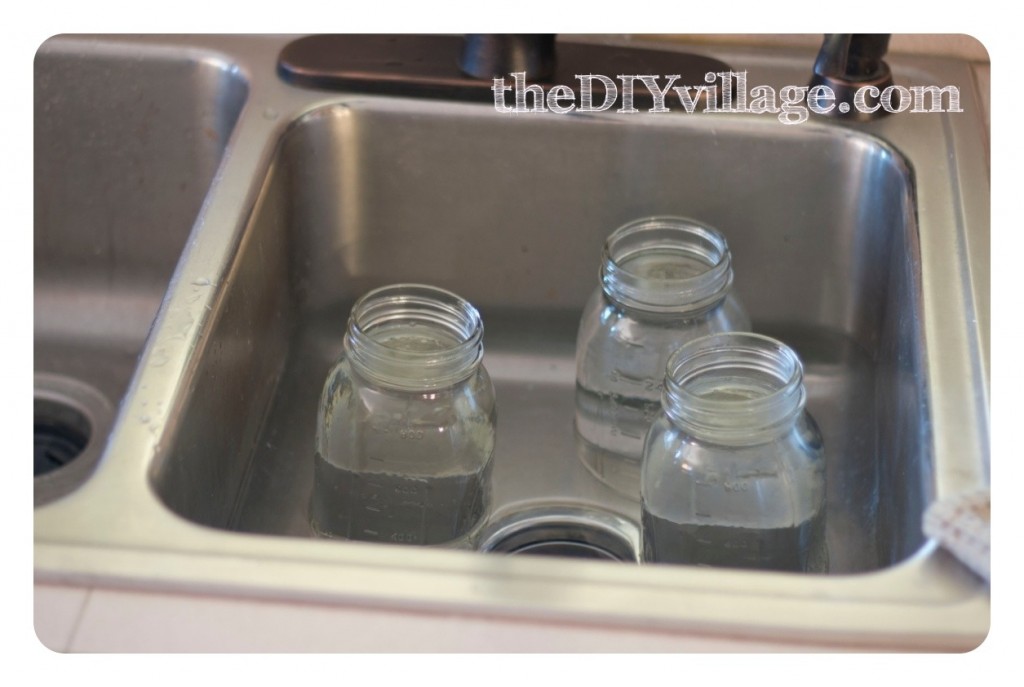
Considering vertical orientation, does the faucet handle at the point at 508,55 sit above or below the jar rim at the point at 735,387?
above

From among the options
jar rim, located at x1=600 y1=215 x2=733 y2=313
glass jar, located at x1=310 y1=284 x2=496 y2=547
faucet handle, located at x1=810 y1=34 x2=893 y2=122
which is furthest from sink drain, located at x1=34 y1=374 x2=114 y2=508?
faucet handle, located at x1=810 y1=34 x2=893 y2=122

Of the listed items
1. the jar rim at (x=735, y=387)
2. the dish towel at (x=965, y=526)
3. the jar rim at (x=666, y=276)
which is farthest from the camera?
the jar rim at (x=666, y=276)

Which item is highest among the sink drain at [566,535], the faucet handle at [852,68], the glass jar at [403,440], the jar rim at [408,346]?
the faucet handle at [852,68]

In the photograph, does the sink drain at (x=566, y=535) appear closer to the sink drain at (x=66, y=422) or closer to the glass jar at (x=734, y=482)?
the glass jar at (x=734, y=482)

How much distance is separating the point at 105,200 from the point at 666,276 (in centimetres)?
44

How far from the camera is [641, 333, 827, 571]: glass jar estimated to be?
693mm

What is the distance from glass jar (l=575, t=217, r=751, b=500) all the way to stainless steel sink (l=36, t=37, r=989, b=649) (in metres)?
0.03

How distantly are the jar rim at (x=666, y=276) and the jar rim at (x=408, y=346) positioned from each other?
102 millimetres

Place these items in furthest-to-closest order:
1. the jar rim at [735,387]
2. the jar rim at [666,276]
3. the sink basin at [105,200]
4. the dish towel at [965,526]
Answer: the sink basin at [105,200] → the jar rim at [666,276] → the jar rim at [735,387] → the dish towel at [965,526]

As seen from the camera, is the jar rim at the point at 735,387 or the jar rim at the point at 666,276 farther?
the jar rim at the point at 666,276

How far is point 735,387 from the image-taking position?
753 millimetres

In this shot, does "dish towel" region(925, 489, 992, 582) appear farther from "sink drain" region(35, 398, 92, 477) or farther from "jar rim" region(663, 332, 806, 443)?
"sink drain" region(35, 398, 92, 477)

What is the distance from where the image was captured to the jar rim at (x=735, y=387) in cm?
68

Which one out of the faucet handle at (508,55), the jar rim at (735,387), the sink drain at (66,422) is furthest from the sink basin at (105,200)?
the jar rim at (735,387)
